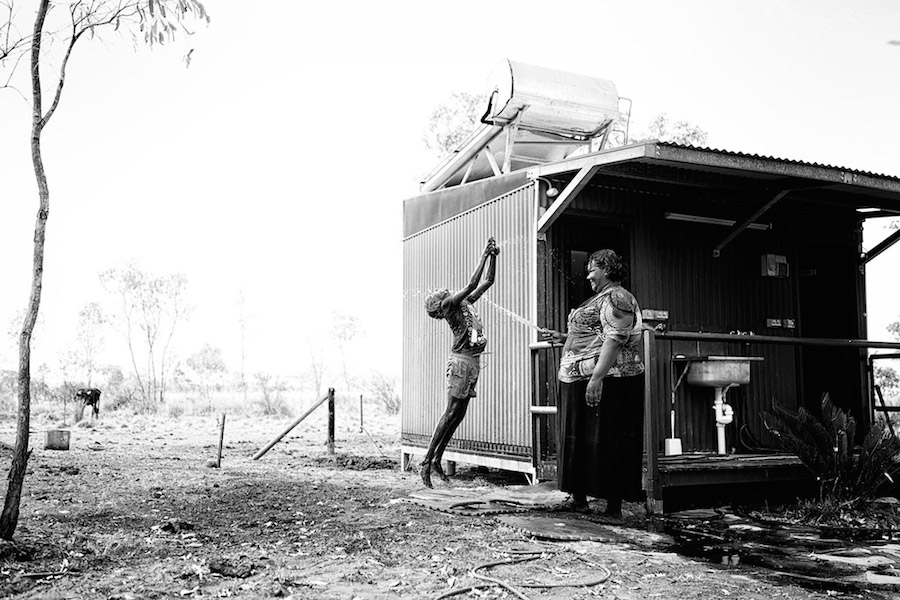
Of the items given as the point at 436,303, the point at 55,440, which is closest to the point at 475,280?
the point at 436,303

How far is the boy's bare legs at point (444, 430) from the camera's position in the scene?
762 cm

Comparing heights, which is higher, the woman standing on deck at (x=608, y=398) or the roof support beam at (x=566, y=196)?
the roof support beam at (x=566, y=196)

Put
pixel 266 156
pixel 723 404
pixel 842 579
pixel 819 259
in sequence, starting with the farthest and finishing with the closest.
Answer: pixel 266 156 → pixel 819 259 → pixel 723 404 → pixel 842 579

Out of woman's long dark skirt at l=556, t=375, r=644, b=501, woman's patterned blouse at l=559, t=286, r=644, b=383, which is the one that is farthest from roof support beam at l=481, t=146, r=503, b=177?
woman's long dark skirt at l=556, t=375, r=644, b=501

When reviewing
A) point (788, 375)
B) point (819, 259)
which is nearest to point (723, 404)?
point (788, 375)

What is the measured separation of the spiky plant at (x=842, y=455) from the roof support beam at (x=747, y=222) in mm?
2331

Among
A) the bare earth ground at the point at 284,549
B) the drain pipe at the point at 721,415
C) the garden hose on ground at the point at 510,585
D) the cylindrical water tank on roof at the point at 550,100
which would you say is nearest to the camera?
the garden hose on ground at the point at 510,585

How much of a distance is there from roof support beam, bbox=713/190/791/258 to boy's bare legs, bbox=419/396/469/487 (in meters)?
3.48

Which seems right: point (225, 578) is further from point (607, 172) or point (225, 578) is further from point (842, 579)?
point (607, 172)

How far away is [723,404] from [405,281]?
443 cm

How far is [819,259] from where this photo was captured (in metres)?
10.2

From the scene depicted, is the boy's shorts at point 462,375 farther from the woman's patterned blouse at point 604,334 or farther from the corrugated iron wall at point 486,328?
Answer: the woman's patterned blouse at point 604,334

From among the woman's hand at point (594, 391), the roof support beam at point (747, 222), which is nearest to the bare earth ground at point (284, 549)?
the woman's hand at point (594, 391)

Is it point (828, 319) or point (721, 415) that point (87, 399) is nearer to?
point (721, 415)
